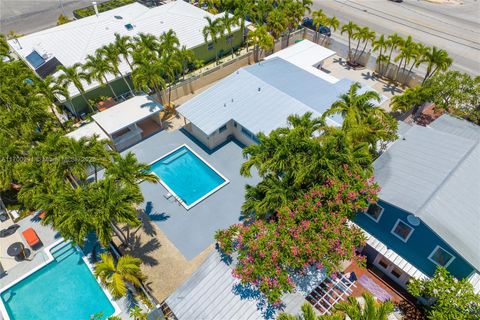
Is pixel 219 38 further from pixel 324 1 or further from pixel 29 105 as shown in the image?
pixel 324 1

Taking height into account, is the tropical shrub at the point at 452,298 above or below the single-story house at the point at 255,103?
below

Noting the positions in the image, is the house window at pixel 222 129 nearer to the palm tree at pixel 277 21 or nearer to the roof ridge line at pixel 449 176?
the roof ridge line at pixel 449 176

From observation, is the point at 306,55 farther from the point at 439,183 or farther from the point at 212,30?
the point at 439,183

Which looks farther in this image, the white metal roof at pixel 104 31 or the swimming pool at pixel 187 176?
the white metal roof at pixel 104 31

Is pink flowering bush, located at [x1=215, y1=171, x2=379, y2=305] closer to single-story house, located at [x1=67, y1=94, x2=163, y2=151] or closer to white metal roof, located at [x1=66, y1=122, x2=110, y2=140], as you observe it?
single-story house, located at [x1=67, y1=94, x2=163, y2=151]

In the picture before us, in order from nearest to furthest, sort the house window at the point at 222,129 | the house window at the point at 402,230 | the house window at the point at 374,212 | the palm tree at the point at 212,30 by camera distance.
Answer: the house window at the point at 402,230
the house window at the point at 374,212
the house window at the point at 222,129
the palm tree at the point at 212,30

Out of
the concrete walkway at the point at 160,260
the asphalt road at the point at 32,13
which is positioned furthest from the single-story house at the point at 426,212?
the asphalt road at the point at 32,13

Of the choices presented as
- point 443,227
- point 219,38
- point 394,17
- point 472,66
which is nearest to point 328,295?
point 443,227
